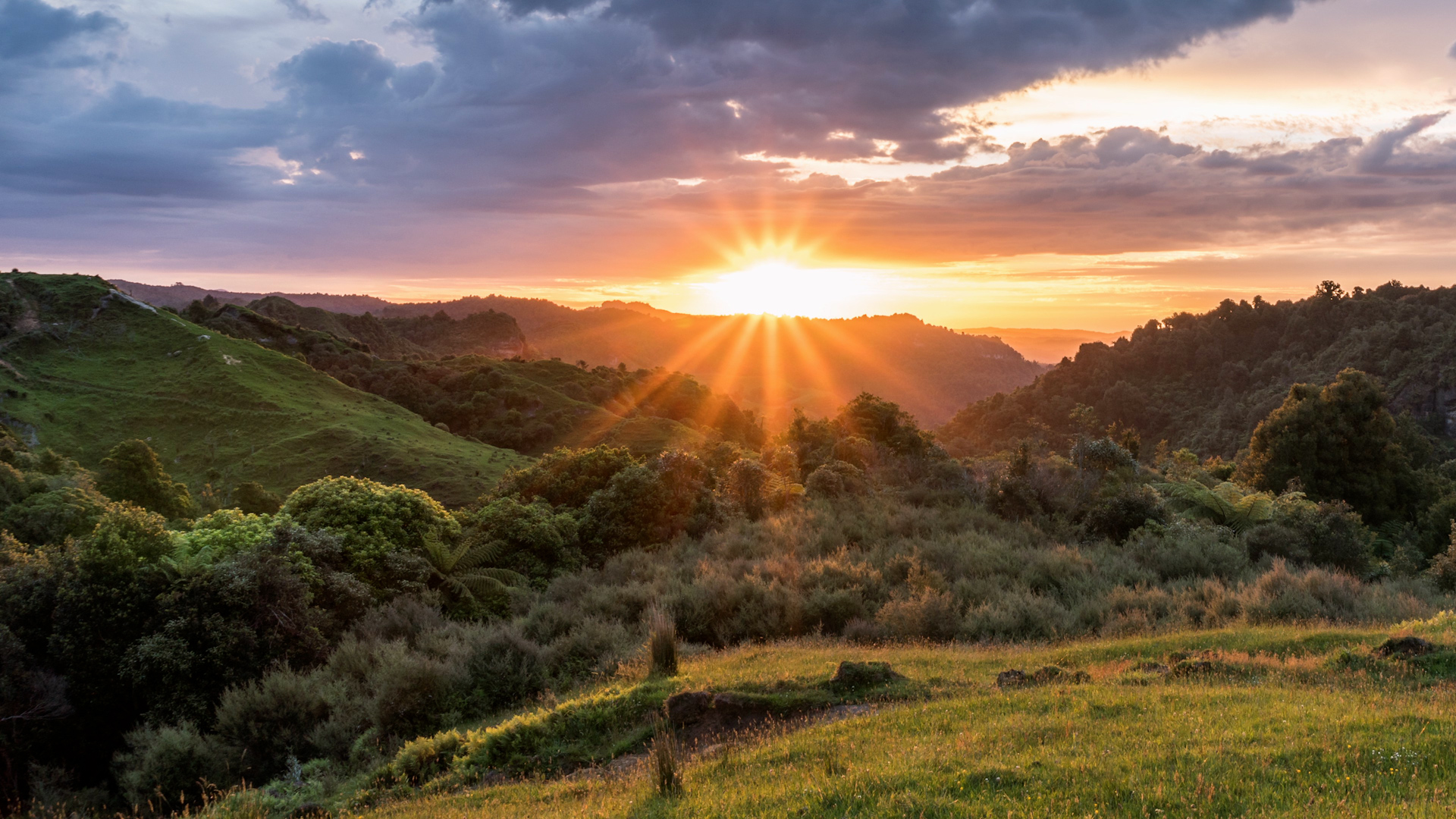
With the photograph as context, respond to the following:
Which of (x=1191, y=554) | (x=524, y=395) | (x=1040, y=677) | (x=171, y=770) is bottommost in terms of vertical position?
(x=171, y=770)

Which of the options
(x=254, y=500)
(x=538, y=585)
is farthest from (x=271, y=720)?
(x=254, y=500)

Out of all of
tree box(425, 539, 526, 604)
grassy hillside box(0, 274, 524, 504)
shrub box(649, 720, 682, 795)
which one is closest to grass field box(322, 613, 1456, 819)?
shrub box(649, 720, 682, 795)

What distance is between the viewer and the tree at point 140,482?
34.2m

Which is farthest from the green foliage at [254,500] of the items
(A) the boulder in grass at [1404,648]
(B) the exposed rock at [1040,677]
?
(A) the boulder in grass at [1404,648]

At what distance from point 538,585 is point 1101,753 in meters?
13.6

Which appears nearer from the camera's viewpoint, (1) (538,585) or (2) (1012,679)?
(2) (1012,679)

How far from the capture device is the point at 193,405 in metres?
56.2

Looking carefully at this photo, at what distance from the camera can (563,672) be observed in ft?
37.7

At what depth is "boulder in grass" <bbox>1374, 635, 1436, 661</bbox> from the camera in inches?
344

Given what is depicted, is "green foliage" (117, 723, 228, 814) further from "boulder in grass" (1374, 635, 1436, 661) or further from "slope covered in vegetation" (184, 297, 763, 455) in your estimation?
"slope covered in vegetation" (184, 297, 763, 455)

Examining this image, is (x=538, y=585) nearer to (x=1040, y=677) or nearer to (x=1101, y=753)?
(x=1040, y=677)

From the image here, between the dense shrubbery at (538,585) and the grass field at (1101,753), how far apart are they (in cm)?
315

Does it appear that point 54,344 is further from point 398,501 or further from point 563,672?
point 563,672

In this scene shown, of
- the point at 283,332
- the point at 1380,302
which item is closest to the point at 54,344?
the point at 283,332
